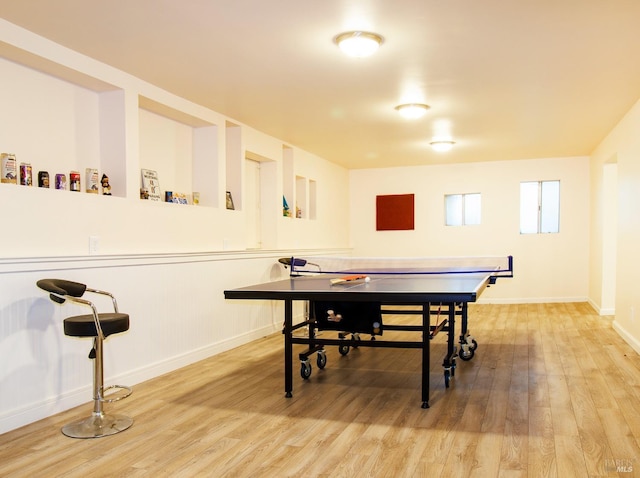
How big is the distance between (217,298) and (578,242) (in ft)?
20.1

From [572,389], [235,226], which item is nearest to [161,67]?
[235,226]

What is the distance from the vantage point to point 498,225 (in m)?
8.76

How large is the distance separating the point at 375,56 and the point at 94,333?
2.56 meters

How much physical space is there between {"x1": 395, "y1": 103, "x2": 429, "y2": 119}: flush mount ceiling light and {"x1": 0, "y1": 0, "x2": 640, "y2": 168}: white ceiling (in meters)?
0.10

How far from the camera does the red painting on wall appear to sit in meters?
9.23

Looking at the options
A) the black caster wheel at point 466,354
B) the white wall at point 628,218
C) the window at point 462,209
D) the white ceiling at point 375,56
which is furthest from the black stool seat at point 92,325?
the window at point 462,209

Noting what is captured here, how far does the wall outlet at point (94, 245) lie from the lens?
12.2ft

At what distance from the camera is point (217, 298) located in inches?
198

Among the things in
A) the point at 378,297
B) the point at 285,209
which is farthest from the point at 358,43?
the point at 285,209

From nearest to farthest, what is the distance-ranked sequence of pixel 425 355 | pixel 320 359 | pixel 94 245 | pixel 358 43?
1. pixel 425 355
2. pixel 358 43
3. pixel 94 245
4. pixel 320 359

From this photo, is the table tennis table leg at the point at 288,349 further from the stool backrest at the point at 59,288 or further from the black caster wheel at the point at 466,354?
the black caster wheel at the point at 466,354

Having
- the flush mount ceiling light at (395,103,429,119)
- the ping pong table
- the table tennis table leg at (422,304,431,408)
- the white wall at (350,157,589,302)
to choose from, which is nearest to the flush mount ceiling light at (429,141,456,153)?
the flush mount ceiling light at (395,103,429,119)

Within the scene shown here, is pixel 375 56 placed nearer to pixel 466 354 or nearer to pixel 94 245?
pixel 94 245

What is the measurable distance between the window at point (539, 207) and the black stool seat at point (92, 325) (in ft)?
23.7
